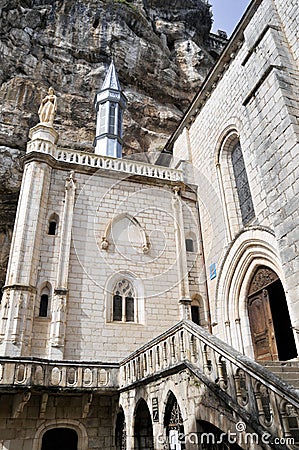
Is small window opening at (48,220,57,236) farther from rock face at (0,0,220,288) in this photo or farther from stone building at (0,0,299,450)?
rock face at (0,0,220,288)

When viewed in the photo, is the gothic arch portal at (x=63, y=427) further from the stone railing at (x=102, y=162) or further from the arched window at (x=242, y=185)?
the stone railing at (x=102, y=162)

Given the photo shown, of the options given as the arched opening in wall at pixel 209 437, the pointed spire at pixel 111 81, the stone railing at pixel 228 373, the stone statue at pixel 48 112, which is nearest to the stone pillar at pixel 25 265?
the stone statue at pixel 48 112

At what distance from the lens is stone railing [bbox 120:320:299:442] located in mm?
3254

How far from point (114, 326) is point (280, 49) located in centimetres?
778

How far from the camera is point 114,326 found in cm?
934

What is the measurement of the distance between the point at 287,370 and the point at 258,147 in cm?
457

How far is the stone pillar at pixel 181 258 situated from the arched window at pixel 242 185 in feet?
7.14

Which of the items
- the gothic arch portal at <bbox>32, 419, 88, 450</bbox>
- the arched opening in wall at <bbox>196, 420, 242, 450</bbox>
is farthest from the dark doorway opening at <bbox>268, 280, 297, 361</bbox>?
the gothic arch portal at <bbox>32, 419, 88, 450</bbox>

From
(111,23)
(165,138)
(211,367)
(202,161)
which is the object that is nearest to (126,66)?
(111,23)

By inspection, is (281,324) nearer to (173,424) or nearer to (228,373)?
(173,424)

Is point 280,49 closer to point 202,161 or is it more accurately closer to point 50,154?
point 202,161

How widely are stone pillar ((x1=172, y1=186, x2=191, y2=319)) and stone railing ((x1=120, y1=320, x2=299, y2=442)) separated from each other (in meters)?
4.20

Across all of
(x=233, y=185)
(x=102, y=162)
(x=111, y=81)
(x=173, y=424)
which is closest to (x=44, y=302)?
(x=102, y=162)

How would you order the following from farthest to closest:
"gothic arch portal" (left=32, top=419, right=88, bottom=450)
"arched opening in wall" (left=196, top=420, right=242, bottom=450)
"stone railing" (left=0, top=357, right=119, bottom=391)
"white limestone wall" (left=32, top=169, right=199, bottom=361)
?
"white limestone wall" (left=32, top=169, right=199, bottom=361), "gothic arch portal" (left=32, top=419, right=88, bottom=450), "stone railing" (left=0, top=357, right=119, bottom=391), "arched opening in wall" (left=196, top=420, right=242, bottom=450)
